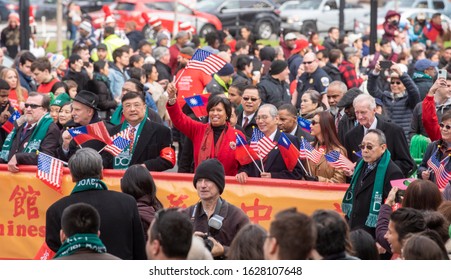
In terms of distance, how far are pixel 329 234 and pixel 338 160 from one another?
454 cm

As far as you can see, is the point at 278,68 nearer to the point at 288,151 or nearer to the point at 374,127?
the point at 288,151

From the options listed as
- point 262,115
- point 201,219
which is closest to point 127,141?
point 262,115

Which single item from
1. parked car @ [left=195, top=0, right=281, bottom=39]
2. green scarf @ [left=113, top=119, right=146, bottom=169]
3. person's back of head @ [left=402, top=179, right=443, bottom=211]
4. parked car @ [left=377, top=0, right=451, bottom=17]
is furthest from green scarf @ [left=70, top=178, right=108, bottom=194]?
parked car @ [left=377, top=0, right=451, bottom=17]

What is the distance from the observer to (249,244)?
302 inches

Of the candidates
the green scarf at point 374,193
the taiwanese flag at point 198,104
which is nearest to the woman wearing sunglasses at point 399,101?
the taiwanese flag at point 198,104

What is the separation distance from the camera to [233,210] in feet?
32.0

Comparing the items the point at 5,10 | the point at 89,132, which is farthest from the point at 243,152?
the point at 5,10

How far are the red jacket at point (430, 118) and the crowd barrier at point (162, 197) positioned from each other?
1.90m

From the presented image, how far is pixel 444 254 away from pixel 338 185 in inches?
159

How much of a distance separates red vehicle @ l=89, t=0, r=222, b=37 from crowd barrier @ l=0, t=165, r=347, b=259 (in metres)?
25.3

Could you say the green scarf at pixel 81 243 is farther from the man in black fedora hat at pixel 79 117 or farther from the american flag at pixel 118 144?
the man in black fedora hat at pixel 79 117

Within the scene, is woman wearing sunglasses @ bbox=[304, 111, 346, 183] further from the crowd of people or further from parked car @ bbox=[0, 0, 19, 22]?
parked car @ bbox=[0, 0, 19, 22]

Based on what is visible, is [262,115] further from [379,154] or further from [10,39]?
[10,39]

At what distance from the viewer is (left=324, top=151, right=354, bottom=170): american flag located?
11953 millimetres
